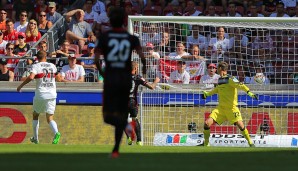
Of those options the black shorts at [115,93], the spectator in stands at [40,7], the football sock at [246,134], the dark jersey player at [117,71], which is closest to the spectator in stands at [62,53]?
the spectator in stands at [40,7]

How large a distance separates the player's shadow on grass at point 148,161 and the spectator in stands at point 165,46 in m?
7.92

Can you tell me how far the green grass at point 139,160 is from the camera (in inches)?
473

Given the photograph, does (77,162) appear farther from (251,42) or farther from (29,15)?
(29,15)

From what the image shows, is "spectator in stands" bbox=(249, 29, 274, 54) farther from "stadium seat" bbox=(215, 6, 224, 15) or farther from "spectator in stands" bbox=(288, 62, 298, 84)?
"stadium seat" bbox=(215, 6, 224, 15)

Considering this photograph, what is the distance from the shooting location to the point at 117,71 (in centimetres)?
1293

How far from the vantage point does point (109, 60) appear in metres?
13.0

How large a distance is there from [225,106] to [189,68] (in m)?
1.56

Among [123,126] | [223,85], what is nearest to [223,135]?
[223,85]

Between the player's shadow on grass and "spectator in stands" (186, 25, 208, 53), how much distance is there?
812 cm

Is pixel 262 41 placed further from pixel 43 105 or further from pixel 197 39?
pixel 43 105

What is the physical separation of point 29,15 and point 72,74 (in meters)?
4.41

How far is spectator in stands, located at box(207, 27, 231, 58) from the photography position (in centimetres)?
2327

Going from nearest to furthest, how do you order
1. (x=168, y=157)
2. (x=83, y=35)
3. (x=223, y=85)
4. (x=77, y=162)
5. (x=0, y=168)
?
(x=0, y=168) → (x=77, y=162) → (x=168, y=157) → (x=223, y=85) → (x=83, y=35)

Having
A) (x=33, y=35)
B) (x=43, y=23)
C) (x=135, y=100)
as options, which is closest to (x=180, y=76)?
(x=135, y=100)
